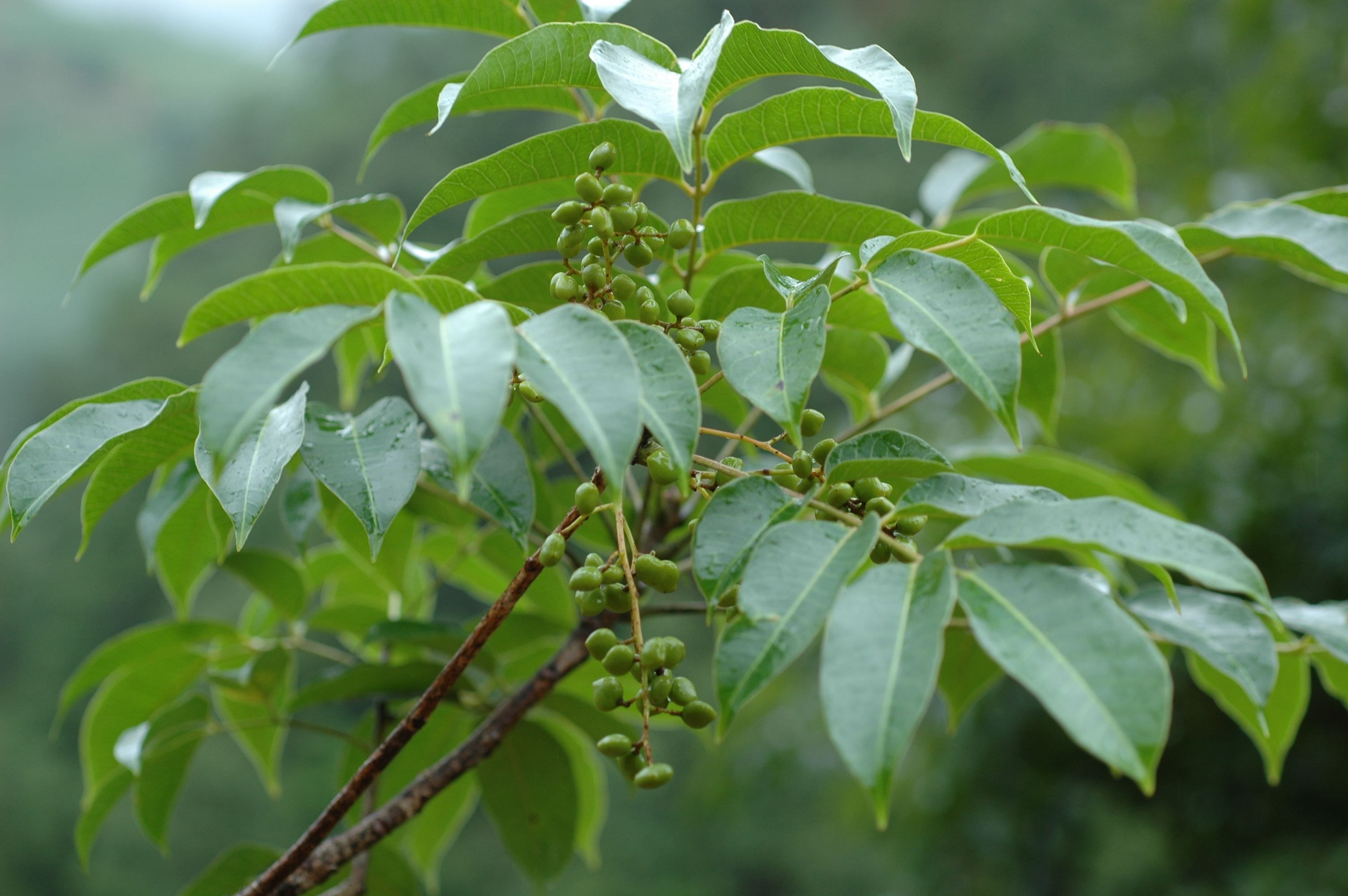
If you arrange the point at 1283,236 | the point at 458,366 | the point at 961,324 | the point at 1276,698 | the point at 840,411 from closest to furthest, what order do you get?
1. the point at 458,366
2. the point at 961,324
3. the point at 1283,236
4. the point at 1276,698
5. the point at 840,411

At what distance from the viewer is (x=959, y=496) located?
52 cm

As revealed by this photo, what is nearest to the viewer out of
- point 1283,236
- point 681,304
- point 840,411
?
point 681,304

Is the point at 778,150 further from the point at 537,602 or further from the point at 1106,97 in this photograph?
the point at 1106,97

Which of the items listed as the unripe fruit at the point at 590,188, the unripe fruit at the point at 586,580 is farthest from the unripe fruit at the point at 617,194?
the unripe fruit at the point at 586,580

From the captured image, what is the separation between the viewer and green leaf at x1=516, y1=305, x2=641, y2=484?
14.4 inches

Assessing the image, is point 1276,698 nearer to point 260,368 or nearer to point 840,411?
point 260,368

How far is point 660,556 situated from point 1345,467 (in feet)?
7.22

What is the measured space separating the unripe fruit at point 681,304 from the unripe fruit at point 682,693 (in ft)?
0.72

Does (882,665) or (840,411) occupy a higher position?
(882,665)

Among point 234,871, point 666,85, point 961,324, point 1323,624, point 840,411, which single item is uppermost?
point 666,85

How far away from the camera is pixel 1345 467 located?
2.27 metres

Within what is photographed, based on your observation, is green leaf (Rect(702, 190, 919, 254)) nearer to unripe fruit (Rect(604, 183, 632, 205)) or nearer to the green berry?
unripe fruit (Rect(604, 183, 632, 205))

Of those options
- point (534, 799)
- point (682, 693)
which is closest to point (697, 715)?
point (682, 693)

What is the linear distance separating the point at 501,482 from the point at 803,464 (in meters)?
0.24
